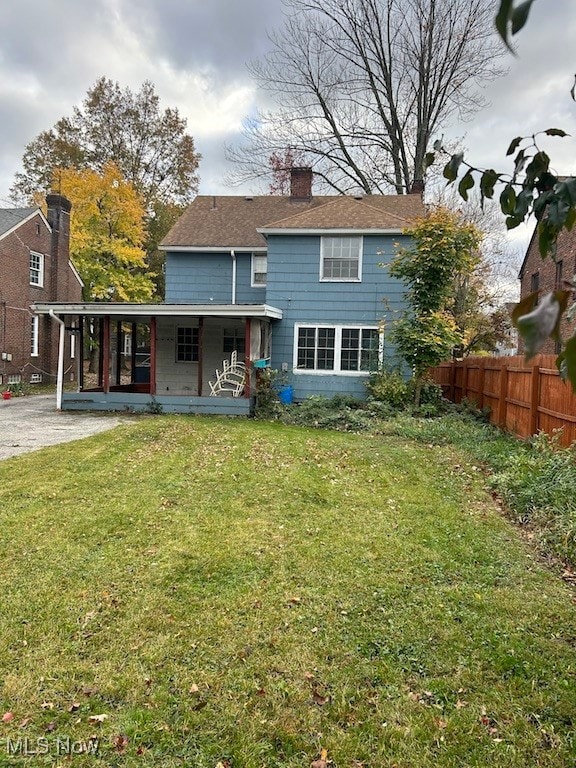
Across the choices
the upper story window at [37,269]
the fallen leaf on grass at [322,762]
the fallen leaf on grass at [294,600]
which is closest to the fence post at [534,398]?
the fallen leaf on grass at [294,600]

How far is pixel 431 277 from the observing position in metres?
11.5

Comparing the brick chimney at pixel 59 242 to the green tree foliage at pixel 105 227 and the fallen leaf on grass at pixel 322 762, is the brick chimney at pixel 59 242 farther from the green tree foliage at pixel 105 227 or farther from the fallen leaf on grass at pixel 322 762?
the fallen leaf on grass at pixel 322 762

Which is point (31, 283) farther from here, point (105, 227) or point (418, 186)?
point (418, 186)

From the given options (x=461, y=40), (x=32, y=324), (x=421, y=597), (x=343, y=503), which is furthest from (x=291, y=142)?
(x=421, y=597)

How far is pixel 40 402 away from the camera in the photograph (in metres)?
14.9

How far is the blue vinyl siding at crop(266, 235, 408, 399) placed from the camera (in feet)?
43.8

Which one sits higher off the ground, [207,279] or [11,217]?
[11,217]

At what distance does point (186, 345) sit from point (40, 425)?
5525 mm

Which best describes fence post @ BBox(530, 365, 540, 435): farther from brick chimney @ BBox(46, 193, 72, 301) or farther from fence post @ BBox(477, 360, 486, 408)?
brick chimney @ BBox(46, 193, 72, 301)

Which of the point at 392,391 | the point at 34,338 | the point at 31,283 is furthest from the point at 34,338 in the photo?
the point at 392,391

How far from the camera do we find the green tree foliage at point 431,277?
11094 mm

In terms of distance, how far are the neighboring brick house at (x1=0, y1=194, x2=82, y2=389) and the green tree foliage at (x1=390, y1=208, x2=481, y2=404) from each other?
14537 mm

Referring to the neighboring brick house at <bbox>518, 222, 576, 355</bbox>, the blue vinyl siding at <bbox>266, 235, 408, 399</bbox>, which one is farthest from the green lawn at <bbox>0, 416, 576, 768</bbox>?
the neighboring brick house at <bbox>518, 222, 576, 355</bbox>

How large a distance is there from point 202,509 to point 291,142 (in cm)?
2254
